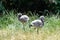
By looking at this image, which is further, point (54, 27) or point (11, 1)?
point (11, 1)

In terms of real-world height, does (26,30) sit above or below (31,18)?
below

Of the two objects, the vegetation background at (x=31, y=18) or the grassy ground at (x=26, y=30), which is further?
the vegetation background at (x=31, y=18)

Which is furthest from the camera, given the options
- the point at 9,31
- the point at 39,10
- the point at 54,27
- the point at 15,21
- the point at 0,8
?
the point at 39,10

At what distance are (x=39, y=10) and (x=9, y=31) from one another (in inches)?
164

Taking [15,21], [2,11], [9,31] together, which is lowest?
[9,31]

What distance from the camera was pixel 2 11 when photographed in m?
11.2

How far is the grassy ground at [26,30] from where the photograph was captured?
23.8 ft

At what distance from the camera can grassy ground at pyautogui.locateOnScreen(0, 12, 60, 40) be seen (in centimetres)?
725

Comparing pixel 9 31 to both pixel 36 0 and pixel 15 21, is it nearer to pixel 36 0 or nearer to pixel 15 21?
pixel 15 21

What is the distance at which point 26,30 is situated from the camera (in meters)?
8.30

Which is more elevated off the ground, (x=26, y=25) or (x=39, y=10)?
(x=39, y=10)

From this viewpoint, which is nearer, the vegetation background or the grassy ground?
the grassy ground

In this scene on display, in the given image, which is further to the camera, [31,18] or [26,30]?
[31,18]

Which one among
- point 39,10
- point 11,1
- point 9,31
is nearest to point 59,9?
point 39,10
